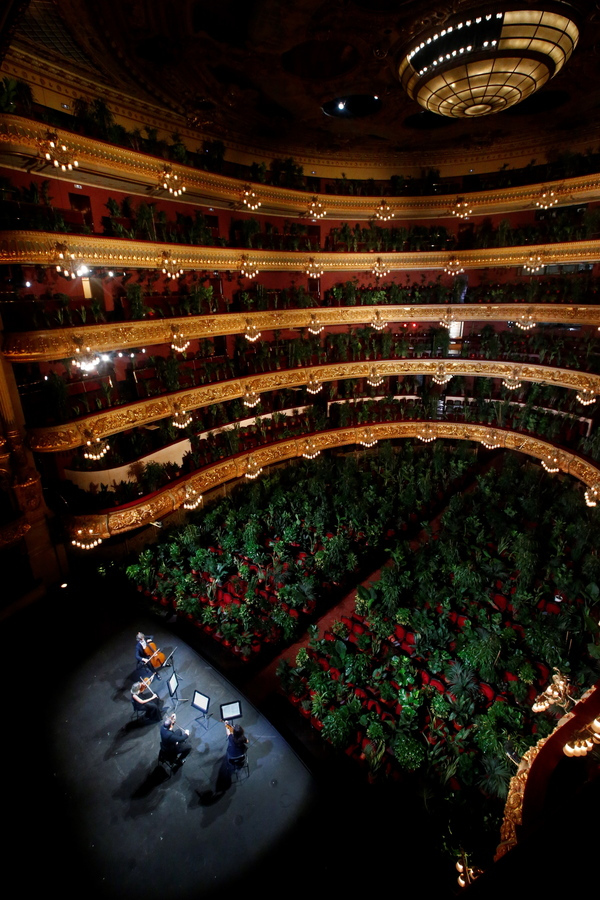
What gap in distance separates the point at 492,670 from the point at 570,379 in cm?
1279

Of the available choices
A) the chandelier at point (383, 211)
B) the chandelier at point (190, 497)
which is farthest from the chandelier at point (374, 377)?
the chandelier at point (190, 497)

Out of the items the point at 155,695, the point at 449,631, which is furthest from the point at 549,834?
the point at 449,631

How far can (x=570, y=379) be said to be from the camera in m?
18.5

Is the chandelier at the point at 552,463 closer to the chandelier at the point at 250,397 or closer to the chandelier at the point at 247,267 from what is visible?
the chandelier at the point at 250,397

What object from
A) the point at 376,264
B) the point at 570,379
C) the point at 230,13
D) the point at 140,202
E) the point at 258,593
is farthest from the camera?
the point at 376,264

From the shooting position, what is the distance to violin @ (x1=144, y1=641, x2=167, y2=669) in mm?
11781

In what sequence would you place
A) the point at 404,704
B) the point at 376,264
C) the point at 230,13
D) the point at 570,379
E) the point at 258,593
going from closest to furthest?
the point at 230,13
the point at 404,704
the point at 258,593
the point at 570,379
the point at 376,264

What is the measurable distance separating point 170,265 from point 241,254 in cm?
354

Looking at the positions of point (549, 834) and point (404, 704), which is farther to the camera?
point (404, 704)

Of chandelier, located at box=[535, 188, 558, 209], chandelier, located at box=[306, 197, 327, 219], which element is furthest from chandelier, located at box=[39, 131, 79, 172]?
chandelier, located at box=[535, 188, 558, 209]

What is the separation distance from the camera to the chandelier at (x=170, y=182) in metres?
14.3

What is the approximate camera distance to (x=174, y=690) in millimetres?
10906

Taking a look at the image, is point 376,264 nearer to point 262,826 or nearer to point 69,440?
point 69,440

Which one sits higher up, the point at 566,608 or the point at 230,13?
the point at 230,13
